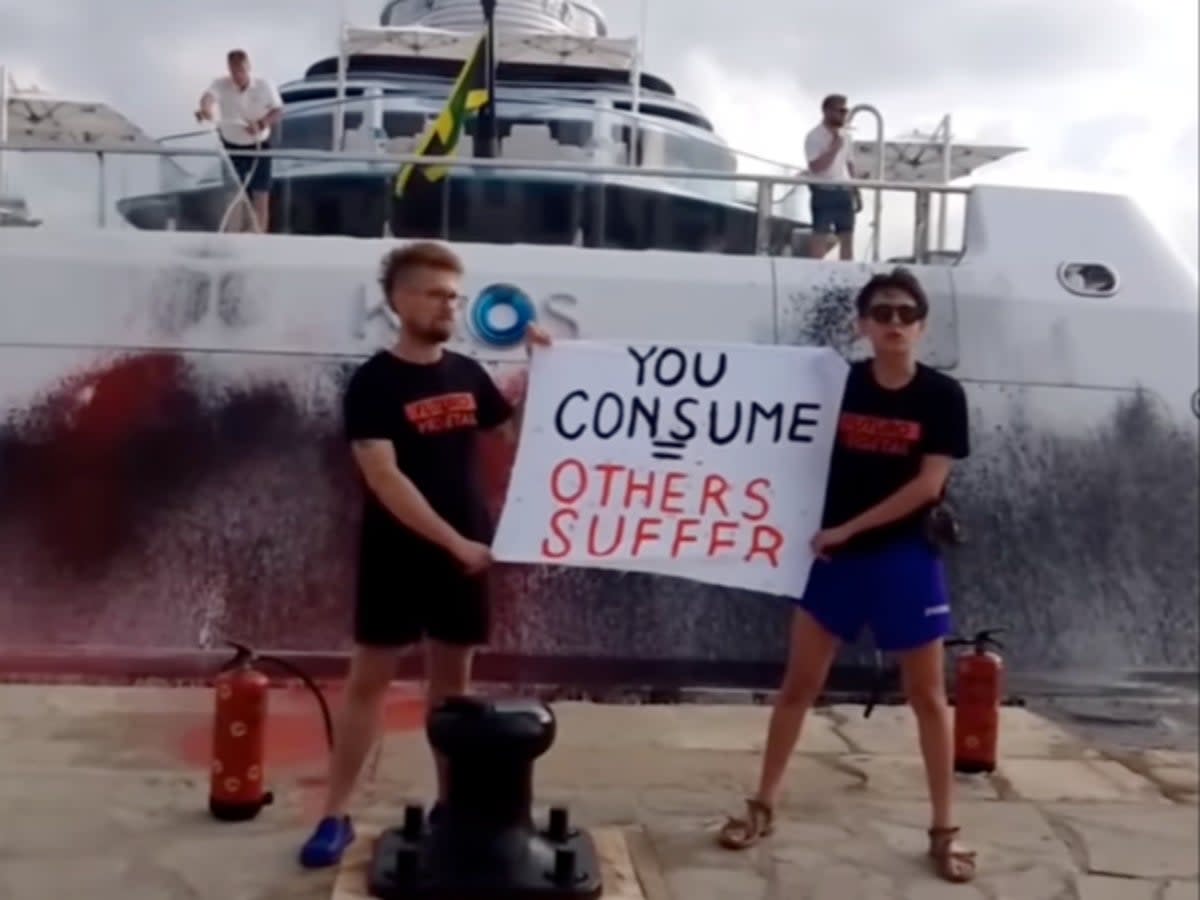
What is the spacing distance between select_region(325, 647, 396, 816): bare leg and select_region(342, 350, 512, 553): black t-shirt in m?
0.28

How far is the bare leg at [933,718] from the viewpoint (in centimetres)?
371

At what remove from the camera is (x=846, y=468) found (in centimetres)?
373

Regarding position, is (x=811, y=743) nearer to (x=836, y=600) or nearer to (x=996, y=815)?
(x=996, y=815)

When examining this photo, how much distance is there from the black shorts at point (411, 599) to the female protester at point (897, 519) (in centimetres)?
91

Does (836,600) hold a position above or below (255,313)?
below

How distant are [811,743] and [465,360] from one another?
89.9 inches

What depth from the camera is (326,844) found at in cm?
361

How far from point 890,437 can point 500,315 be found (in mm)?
3202

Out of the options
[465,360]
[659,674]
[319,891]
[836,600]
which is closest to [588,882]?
[319,891]

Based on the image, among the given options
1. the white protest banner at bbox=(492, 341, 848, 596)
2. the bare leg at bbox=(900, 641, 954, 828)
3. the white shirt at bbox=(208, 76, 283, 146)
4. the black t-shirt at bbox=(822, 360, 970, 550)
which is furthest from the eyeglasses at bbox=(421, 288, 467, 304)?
the white shirt at bbox=(208, 76, 283, 146)

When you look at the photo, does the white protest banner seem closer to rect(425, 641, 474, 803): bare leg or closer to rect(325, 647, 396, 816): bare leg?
rect(425, 641, 474, 803): bare leg

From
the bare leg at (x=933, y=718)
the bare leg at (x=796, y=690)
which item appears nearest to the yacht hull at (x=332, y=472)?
the bare leg at (x=796, y=690)

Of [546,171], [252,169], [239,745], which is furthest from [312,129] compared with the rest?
[239,745]

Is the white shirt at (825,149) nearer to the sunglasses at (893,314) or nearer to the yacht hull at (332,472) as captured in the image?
the yacht hull at (332,472)
